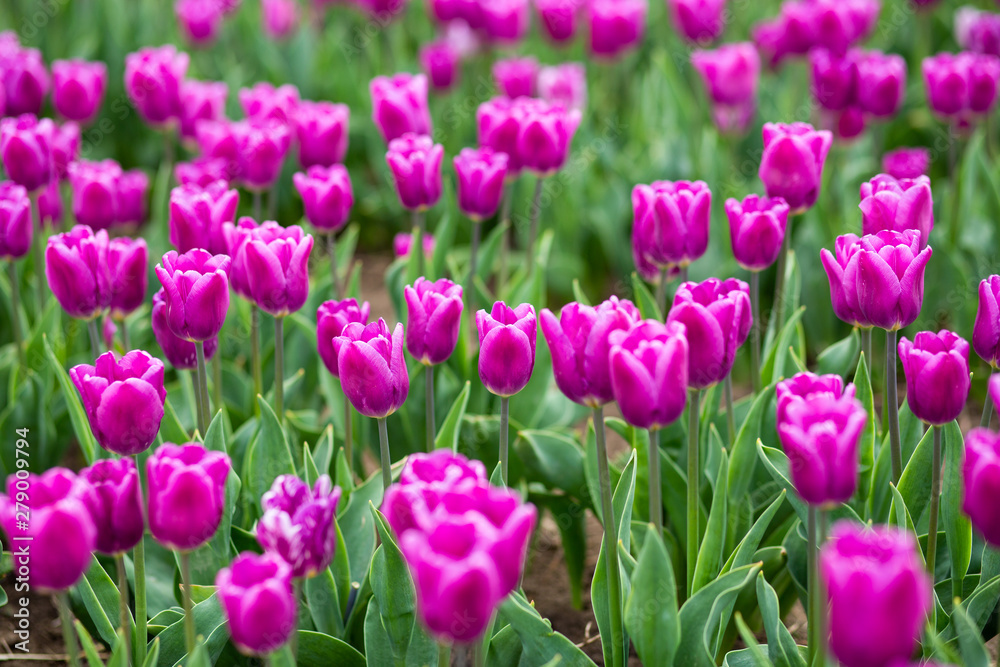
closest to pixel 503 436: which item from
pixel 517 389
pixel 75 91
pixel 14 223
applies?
pixel 517 389

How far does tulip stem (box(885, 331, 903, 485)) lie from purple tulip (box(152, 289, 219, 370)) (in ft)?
4.18

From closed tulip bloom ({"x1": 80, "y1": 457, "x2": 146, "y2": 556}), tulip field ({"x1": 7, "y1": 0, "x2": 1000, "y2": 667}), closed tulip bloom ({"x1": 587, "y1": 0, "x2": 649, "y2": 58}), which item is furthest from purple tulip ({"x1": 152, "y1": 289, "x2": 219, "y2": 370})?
closed tulip bloom ({"x1": 587, "y1": 0, "x2": 649, "y2": 58})

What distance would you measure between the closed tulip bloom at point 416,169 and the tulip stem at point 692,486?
0.95 meters

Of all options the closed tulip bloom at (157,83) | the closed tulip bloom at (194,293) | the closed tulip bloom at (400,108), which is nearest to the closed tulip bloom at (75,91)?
the closed tulip bloom at (157,83)

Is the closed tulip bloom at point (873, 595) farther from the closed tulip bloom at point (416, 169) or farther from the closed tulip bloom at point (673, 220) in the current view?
the closed tulip bloom at point (416, 169)

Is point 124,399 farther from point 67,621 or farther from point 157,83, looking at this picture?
point 157,83

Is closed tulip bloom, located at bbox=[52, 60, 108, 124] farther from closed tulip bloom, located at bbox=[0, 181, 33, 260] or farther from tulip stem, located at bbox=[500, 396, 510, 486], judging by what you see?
tulip stem, located at bbox=[500, 396, 510, 486]

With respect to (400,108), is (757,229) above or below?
below

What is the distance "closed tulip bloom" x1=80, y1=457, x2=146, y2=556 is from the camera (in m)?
1.46

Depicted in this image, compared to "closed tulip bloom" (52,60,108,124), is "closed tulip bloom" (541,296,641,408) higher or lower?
lower

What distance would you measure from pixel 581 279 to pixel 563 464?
1.55 meters

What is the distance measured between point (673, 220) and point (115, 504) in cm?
123

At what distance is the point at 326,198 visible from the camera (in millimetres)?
2562

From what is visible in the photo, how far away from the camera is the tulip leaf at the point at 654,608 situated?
1585mm
